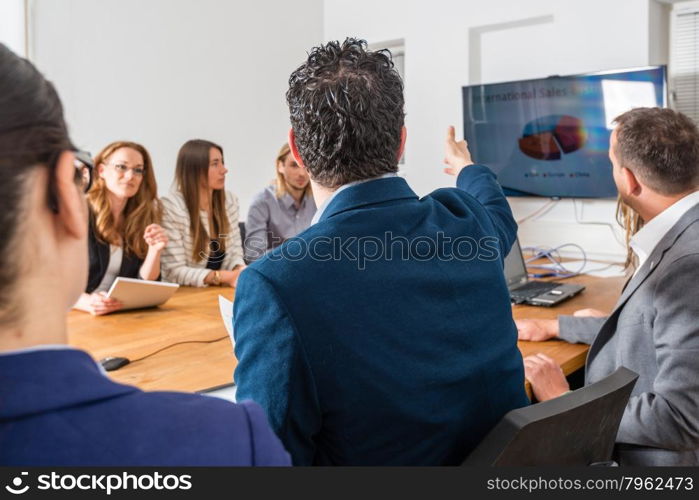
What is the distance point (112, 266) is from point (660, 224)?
2154 mm

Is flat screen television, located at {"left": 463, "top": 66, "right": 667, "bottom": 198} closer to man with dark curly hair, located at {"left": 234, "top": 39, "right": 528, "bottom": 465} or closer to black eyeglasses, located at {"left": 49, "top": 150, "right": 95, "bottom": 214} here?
man with dark curly hair, located at {"left": 234, "top": 39, "right": 528, "bottom": 465}

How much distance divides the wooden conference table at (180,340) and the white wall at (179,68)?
2.42 metres

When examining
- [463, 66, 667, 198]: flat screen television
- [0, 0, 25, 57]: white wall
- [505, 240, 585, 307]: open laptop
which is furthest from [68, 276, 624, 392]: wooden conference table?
[0, 0, 25, 57]: white wall

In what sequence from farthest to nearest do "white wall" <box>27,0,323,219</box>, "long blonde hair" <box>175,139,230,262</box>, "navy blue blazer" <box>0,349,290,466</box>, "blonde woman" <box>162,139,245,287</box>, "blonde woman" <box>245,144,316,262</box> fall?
"white wall" <box>27,0,323,219</box> < "blonde woman" <box>245,144,316,262</box> < "long blonde hair" <box>175,139,230,262</box> < "blonde woman" <box>162,139,245,287</box> < "navy blue blazer" <box>0,349,290,466</box>

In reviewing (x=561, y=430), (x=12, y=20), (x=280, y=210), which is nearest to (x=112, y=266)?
(x=280, y=210)

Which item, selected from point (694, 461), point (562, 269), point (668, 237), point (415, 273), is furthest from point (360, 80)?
point (562, 269)

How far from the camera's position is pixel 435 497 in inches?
33.8

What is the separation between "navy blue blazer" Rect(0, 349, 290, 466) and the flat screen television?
3.77 metres

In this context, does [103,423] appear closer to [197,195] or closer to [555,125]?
[197,195]

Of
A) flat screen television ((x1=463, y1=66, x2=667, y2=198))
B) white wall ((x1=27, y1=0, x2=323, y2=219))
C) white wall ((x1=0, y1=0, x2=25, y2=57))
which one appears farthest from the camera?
white wall ((x1=27, y1=0, x2=323, y2=219))

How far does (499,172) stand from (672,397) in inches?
129

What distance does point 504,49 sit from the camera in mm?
4582

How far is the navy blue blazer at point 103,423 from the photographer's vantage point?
0.50 metres

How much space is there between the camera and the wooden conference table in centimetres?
166
